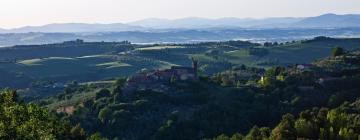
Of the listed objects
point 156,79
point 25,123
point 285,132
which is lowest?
point 156,79

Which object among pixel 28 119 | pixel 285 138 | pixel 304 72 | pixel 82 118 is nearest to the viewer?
pixel 28 119

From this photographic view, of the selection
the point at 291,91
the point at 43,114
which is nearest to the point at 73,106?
the point at 291,91

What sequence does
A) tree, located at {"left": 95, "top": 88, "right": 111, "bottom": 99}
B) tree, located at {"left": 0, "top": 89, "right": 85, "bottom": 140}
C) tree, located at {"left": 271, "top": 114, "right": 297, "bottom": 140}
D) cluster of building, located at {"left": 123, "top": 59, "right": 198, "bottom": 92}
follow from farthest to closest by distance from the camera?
cluster of building, located at {"left": 123, "top": 59, "right": 198, "bottom": 92} < tree, located at {"left": 95, "top": 88, "right": 111, "bottom": 99} < tree, located at {"left": 271, "top": 114, "right": 297, "bottom": 140} < tree, located at {"left": 0, "top": 89, "right": 85, "bottom": 140}

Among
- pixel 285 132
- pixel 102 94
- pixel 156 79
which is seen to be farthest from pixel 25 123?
pixel 156 79

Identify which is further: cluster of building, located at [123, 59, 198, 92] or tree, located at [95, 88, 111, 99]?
cluster of building, located at [123, 59, 198, 92]

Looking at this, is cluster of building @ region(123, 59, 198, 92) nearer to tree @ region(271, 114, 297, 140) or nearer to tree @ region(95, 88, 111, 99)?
tree @ region(95, 88, 111, 99)

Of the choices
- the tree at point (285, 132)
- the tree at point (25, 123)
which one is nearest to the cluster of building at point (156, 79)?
the tree at point (285, 132)

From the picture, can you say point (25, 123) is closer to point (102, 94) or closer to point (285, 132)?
point (285, 132)

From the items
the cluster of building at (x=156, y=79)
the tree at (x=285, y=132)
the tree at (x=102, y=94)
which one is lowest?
the tree at (x=102, y=94)

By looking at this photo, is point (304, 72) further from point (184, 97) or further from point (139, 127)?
point (139, 127)

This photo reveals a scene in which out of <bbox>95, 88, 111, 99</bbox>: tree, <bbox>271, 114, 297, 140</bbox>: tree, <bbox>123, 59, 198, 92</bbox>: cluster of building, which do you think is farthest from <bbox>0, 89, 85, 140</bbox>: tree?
<bbox>123, 59, 198, 92</bbox>: cluster of building

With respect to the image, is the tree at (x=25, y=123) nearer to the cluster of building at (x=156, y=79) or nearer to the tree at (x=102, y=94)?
the tree at (x=102, y=94)
